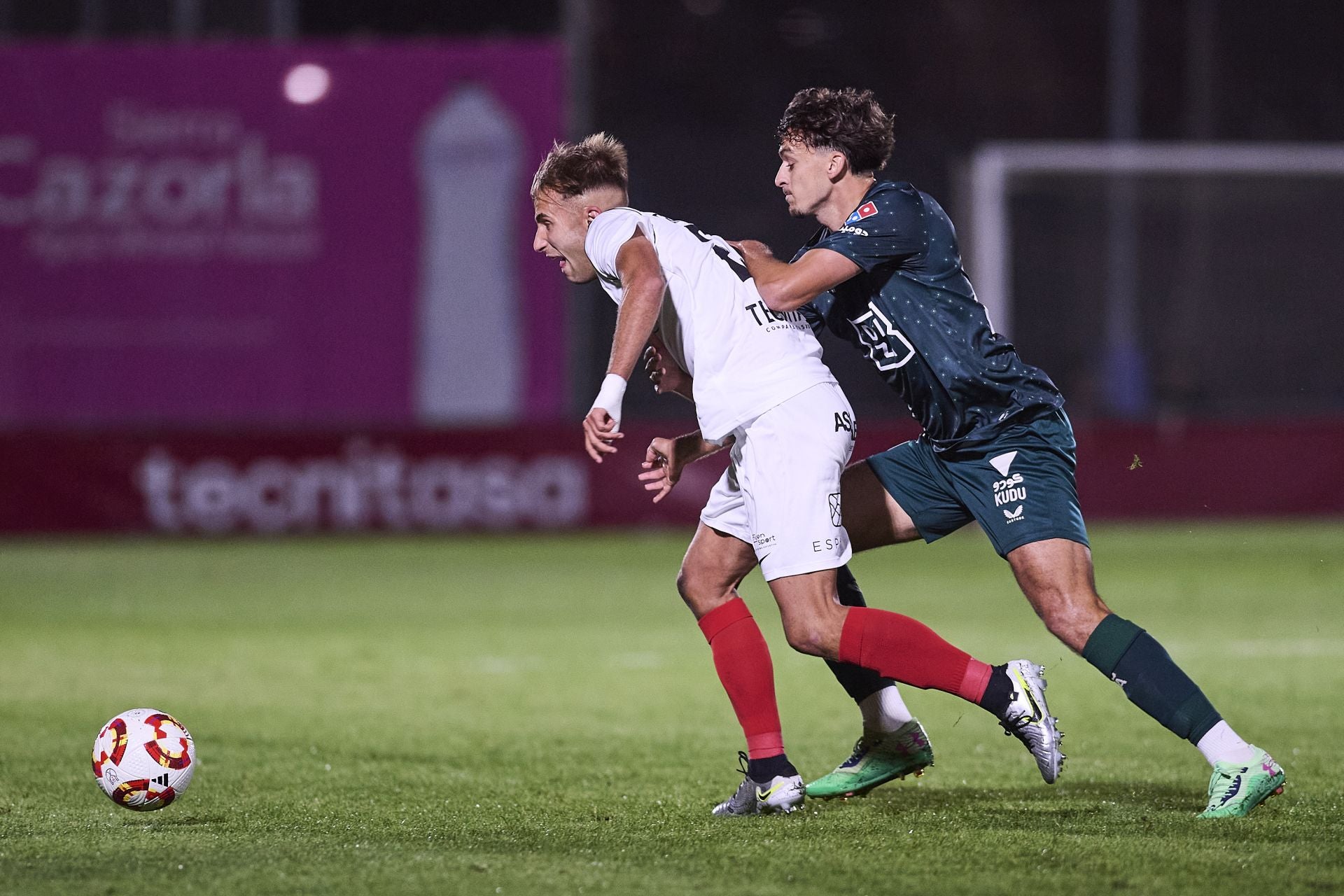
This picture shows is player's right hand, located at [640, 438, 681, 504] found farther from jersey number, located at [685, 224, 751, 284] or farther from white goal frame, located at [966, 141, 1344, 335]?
white goal frame, located at [966, 141, 1344, 335]

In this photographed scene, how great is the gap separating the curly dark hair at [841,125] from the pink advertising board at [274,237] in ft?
39.3

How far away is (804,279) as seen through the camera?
4.64m

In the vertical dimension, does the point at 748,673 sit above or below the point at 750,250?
below

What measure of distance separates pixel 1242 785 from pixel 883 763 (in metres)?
1.06

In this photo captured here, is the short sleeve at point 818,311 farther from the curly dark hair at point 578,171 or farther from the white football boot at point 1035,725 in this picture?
the white football boot at point 1035,725

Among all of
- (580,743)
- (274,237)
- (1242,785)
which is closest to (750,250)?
(1242,785)

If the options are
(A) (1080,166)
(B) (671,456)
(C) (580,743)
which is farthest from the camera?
(A) (1080,166)

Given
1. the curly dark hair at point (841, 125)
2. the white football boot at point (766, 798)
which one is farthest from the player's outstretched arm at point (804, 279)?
the white football boot at point (766, 798)

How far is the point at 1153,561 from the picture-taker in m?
13.5

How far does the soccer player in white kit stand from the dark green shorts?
310mm

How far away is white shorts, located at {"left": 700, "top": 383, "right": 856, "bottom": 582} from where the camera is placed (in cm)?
464

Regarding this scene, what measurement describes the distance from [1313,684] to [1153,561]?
610 cm

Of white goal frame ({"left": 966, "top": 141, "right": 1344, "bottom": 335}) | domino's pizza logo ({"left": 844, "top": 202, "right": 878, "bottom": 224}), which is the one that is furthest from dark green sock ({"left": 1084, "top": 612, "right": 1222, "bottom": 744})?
white goal frame ({"left": 966, "top": 141, "right": 1344, "bottom": 335})

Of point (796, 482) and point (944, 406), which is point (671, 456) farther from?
point (944, 406)
